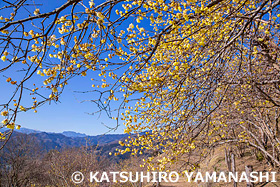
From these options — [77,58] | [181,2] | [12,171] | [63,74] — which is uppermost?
[181,2]

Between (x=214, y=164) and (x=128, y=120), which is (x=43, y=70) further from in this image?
(x=214, y=164)

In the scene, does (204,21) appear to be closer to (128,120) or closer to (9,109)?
(128,120)

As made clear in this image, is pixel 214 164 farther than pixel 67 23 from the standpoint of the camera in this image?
Yes

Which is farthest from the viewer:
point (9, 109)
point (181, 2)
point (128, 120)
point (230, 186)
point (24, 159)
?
point (24, 159)

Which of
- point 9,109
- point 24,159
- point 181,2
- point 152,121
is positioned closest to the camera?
point 9,109

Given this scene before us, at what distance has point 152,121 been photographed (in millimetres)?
3680

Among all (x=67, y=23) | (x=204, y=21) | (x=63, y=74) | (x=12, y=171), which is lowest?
(x=12, y=171)

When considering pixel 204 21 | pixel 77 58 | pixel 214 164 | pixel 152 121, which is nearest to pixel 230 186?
pixel 214 164

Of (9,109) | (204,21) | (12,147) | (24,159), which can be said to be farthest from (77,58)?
(12,147)

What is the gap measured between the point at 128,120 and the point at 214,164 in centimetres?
1518

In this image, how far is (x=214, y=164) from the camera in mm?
15508

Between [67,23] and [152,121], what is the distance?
8.13 feet

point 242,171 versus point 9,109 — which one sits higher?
point 9,109

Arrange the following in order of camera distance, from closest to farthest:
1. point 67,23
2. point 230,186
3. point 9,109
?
point 9,109
point 67,23
point 230,186
